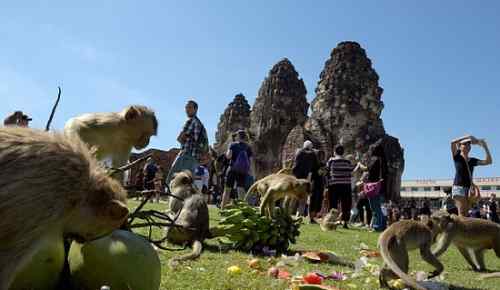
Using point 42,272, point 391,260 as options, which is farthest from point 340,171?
point 42,272

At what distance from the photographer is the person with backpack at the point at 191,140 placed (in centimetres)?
842

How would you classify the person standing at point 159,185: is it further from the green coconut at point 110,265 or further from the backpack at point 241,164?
the backpack at point 241,164

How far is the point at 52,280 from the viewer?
2.26 metres

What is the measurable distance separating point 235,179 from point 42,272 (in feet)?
29.2

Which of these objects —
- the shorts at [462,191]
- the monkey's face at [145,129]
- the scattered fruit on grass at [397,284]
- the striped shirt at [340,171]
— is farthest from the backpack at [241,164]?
the scattered fruit on grass at [397,284]

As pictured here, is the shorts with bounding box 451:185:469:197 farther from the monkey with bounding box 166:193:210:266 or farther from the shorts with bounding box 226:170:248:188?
the monkey with bounding box 166:193:210:266

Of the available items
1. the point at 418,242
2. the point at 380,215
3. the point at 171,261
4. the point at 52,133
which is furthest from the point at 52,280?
the point at 380,215

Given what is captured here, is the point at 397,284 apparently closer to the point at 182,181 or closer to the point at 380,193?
the point at 182,181

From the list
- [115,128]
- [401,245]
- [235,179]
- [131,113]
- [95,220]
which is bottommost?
[401,245]

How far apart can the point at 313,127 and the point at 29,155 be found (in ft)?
110

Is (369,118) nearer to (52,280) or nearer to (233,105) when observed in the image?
(233,105)

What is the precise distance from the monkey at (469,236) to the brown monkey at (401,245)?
118 centimetres

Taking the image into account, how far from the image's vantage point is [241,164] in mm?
10875

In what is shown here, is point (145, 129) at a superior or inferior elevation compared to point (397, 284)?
superior
